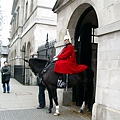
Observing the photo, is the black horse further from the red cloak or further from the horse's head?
the red cloak

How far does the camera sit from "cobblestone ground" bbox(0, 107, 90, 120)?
6160 millimetres

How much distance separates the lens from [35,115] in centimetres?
648

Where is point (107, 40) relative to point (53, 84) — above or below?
above

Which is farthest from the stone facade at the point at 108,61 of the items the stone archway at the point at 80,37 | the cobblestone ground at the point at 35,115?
the stone archway at the point at 80,37

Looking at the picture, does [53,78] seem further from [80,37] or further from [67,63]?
[80,37]

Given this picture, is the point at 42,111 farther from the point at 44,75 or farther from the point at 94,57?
the point at 94,57

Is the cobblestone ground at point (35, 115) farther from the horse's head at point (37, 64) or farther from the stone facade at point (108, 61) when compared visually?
the horse's head at point (37, 64)

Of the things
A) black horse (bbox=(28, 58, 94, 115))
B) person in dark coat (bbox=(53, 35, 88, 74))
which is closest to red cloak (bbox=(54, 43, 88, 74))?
person in dark coat (bbox=(53, 35, 88, 74))

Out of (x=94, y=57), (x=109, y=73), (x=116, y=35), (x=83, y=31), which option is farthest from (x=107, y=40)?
(x=94, y=57)

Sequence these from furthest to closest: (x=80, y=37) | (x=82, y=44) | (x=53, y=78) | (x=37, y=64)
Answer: (x=80, y=37), (x=82, y=44), (x=37, y=64), (x=53, y=78)

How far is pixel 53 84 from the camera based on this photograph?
21.7 feet

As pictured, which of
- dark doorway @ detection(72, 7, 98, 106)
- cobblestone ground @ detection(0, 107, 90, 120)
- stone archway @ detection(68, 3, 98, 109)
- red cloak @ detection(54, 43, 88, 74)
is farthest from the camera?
dark doorway @ detection(72, 7, 98, 106)

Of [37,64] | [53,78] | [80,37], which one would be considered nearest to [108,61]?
[53,78]

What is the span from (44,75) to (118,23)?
3040 mm
